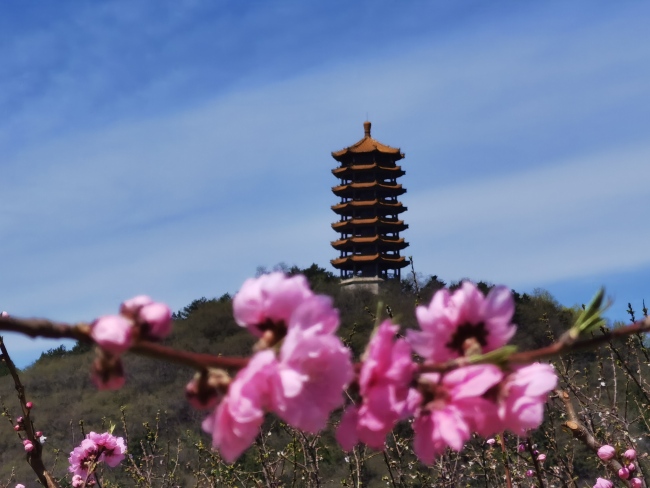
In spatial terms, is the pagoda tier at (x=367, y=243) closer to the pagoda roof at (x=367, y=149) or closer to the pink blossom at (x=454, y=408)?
the pagoda roof at (x=367, y=149)

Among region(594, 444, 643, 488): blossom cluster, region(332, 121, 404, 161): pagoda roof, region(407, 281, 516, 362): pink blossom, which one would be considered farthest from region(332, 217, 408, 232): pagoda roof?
region(407, 281, 516, 362): pink blossom

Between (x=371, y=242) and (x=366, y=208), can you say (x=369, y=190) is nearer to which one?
(x=366, y=208)

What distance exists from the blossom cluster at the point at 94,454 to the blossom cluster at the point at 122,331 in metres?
2.66

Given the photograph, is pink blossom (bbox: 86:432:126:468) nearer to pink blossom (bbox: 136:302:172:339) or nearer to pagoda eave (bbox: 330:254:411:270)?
pink blossom (bbox: 136:302:172:339)

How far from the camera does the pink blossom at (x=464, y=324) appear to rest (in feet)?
3.38

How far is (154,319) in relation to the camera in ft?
2.71

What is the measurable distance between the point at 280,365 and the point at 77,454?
2945 millimetres

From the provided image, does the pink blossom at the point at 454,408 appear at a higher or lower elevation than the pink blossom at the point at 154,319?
lower

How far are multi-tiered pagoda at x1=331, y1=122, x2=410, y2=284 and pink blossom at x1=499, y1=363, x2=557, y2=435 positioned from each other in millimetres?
45884

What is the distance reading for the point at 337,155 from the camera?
158 ft

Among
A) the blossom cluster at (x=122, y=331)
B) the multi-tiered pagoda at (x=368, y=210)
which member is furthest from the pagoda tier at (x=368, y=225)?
the blossom cluster at (x=122, y=331)

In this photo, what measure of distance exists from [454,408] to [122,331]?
0.40m

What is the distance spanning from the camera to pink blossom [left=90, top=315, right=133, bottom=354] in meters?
0.79

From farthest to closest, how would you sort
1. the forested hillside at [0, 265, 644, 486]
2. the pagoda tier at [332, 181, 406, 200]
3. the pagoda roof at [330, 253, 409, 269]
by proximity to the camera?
the pagoda tier at [332, 181, 406, 200] < the pagoda roof at [330, 253, 409, 269] < the forested hillside at [0, 265, 644, 486]
